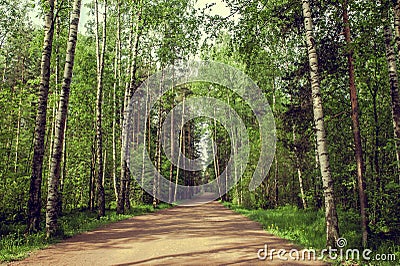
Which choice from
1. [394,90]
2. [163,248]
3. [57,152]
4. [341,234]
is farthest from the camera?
[57,152]

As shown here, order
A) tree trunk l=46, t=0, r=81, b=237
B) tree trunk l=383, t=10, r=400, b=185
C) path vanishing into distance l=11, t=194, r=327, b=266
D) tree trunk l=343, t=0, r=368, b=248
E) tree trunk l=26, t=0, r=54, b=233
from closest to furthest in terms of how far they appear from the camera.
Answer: path vanishing into distance l=11, t=194, r=327, b=266 → tree trunk l=383, t=10, r=400, b=185 → tree trunk l=343, t=0, r=368, b=248 → tree trunk l=46, t=0, r=81, b=237 → tree trunk l=26, t=0, r=54, b=233

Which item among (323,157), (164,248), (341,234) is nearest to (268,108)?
(341,234)

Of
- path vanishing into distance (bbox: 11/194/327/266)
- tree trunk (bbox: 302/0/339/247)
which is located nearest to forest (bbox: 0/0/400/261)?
tree trunk (bbox: 302/0/339/247)

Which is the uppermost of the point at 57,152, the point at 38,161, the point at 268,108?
the point at 268,108

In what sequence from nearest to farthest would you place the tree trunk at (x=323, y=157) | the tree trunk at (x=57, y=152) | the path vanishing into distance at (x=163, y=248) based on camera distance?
the path vanishing into distance at (x=163, y=248) → the tree trunk at (x=323, y=157) → the tree trunk at (x=57, y=152)

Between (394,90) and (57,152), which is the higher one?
(394,90)

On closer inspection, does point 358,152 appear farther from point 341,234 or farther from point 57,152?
point 57,152

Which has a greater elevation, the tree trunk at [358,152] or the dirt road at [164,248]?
the tree trunk at [358,152]

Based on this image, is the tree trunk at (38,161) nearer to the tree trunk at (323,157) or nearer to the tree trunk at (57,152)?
the tree trunk at (57,152)

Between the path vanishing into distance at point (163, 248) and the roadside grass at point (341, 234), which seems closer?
the path vanishing into distance at point (163, 248)

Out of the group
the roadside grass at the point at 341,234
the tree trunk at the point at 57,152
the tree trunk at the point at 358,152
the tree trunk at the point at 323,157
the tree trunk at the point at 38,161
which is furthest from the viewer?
the tree trunk at the point at 38,161

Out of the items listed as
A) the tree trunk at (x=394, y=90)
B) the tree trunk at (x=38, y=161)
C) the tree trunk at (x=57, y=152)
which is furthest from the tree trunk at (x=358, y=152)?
the tree trunk at (x=38, y=161)

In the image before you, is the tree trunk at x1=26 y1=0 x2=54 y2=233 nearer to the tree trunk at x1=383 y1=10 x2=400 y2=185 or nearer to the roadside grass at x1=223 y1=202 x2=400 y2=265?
the roadside grass at x1=223 y1=202 x2=400 y2=265

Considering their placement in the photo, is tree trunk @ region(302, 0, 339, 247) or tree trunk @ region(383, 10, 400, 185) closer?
tree trunk @ region(302, 0, 339, 247)
